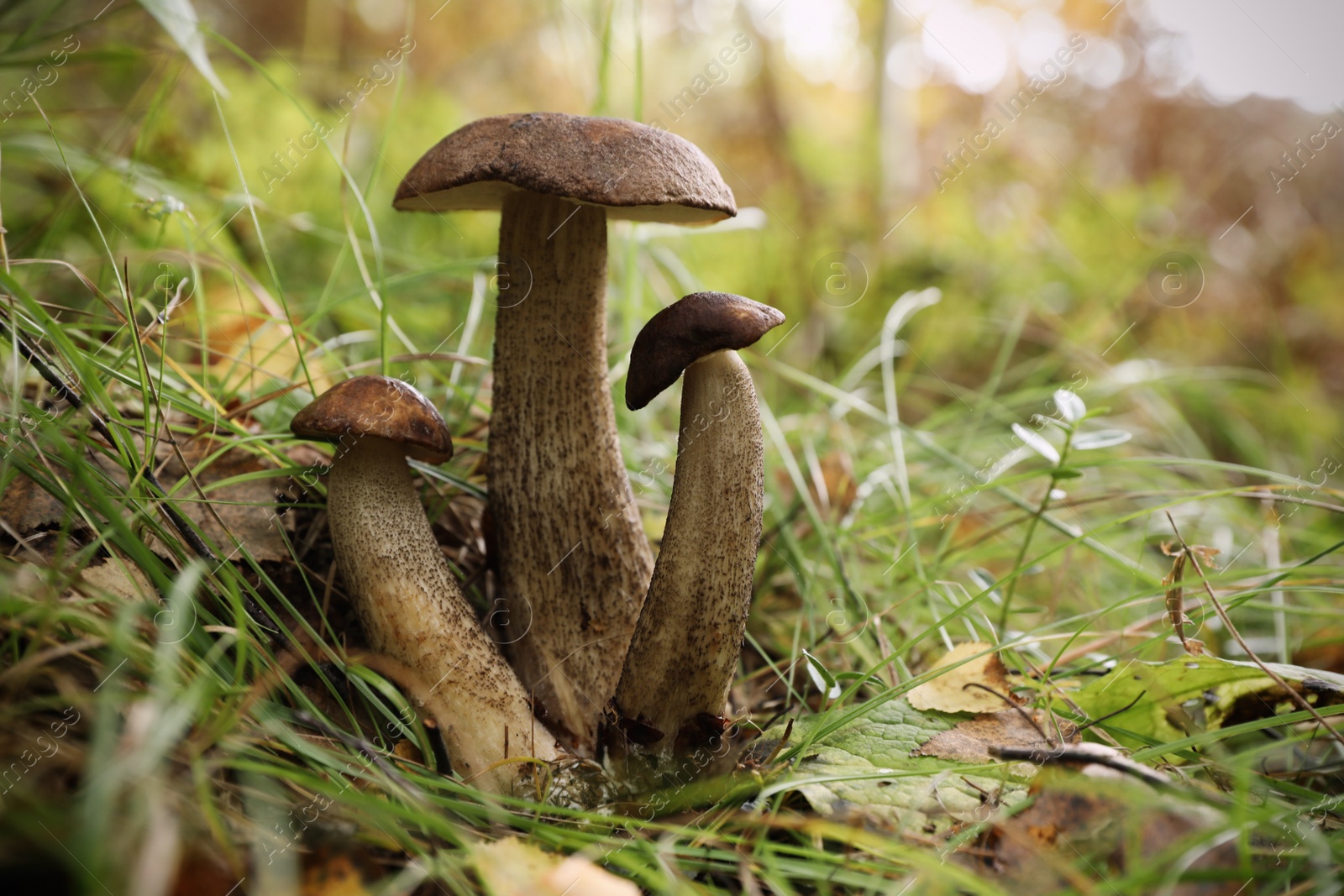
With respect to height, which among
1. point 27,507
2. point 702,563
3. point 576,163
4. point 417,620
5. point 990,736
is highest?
point 576,163

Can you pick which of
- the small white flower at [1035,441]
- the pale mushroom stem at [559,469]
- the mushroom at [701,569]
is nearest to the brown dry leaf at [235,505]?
the pale mushroom stem at [559,469]

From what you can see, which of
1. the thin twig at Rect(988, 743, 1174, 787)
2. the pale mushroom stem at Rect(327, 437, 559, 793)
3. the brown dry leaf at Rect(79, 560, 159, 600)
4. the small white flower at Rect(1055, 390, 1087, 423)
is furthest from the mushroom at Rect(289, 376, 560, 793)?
the small white flower at Rect(1055, 390, 1087, 423)

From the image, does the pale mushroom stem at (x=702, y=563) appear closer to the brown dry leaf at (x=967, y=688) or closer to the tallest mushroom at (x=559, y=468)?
the tallest mushroom at (x=559, y=468)

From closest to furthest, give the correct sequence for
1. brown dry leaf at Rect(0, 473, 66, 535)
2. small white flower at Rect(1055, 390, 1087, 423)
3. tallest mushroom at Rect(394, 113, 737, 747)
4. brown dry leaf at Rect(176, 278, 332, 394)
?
brown dry leaf at Rect(0, 473, 66, 535) → tallest mushroom at Rect(394, 113, 737, 747) → small white flower at Rect(1055, 390, 1087, 423) → brown dry leaf at Rect(176, 278, 332, 394)

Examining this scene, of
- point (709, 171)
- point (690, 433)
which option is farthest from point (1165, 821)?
point (709, 171)

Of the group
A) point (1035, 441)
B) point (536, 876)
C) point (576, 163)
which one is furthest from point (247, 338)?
point (1035, 441)

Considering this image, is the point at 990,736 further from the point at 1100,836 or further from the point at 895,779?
the point at 1100,836

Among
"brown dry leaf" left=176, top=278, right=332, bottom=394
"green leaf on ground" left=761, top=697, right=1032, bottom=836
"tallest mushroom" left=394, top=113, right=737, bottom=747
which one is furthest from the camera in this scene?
"brown dry leaf" left=176, top=278, right=332, bottom=394

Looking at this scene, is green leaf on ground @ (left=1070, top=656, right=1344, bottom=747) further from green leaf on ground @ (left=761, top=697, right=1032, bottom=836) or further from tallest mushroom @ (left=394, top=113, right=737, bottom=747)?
tallest mushroom @ (left=394, top=113, right=737, bottom=747)

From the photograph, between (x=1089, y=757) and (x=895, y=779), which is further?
(x=895, y=779)
